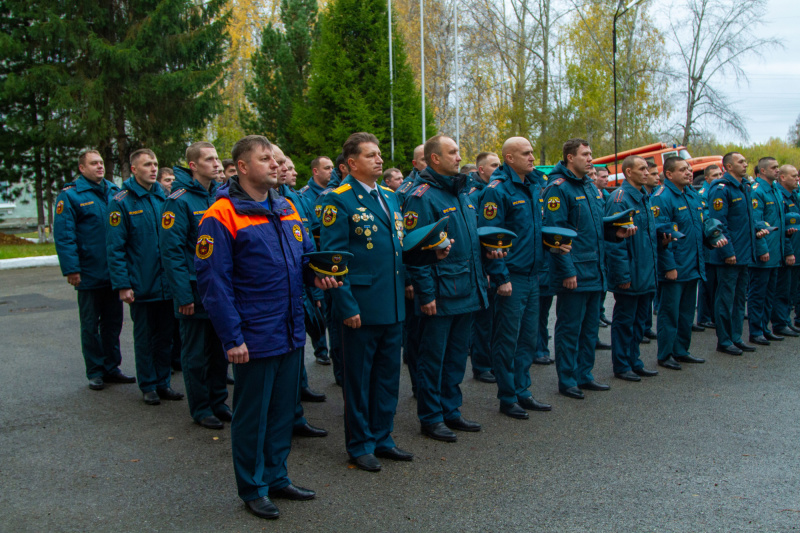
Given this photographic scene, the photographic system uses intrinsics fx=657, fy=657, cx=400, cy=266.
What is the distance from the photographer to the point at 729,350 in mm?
7730

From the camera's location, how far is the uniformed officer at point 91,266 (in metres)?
6.38

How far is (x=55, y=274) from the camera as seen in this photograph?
1543 cm

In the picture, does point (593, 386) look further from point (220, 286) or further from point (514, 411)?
point (220, 286)

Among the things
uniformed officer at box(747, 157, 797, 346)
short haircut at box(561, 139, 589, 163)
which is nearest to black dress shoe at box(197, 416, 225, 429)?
short haircut at box(561, 139, 589, 163)

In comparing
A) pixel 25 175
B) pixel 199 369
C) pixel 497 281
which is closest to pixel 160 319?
pixel 199 369

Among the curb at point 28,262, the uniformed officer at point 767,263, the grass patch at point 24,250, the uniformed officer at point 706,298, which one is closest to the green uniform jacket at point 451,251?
the uniformed officer at point 706,298

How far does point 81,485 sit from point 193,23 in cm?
2063

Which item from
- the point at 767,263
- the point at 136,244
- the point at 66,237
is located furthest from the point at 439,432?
the point at 767,263

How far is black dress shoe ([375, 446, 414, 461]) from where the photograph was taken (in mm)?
4562

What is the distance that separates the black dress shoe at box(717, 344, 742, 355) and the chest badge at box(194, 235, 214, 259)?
650 cm

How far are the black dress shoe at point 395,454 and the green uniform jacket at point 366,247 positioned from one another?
922 millimetres

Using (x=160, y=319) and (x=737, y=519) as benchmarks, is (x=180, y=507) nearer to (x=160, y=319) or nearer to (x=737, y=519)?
(x=160, y=319)

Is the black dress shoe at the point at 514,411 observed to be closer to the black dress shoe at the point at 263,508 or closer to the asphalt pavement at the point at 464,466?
the asphalt pavement at the point at 464,466

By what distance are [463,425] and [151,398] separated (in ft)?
9.23
